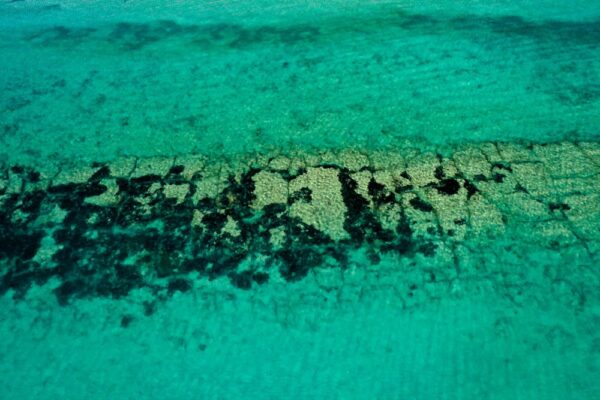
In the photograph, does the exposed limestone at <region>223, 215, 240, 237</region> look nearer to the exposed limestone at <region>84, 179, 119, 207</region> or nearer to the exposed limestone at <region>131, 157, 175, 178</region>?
the exposed limestone at <region>131, 157, 175, 178</region>

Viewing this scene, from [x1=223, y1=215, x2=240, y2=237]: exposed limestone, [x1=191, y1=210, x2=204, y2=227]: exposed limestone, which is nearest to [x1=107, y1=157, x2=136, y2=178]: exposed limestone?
[x1=191, y1=210, x2=204, y2=227]: exposed limestone

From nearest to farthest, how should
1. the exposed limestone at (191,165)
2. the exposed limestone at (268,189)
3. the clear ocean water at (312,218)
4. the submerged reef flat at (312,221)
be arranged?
the clear ocean water at (312,218)
the submerged reef flat at (312,221)
the exposed limestone at (268,189)
the exposed limestone at (191,165)

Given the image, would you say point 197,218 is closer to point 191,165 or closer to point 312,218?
point 191,165

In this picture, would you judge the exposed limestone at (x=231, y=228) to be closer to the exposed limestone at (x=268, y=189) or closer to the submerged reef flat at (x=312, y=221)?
the submerged reef flat at (x=312, y=221)

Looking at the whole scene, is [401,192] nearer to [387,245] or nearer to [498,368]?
[387,245]

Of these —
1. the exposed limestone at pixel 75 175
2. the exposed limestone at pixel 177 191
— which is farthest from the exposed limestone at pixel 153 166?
the exposed limestone at pixel 75 175

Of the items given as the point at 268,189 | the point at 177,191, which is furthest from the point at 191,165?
the point at 268,189
